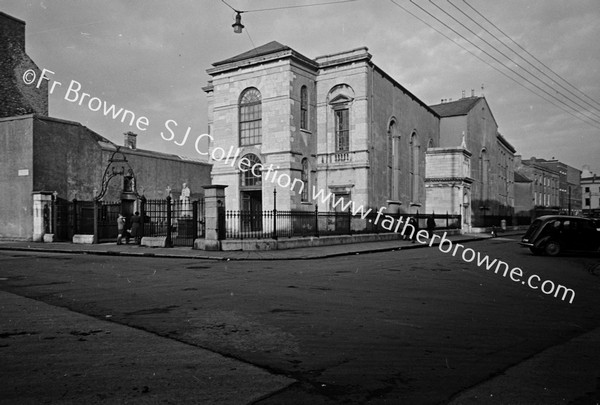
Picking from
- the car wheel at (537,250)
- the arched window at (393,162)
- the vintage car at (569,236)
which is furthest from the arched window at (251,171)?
the vintage car at (569,236)

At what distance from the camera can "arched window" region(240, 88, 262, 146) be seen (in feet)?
103

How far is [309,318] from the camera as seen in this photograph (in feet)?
20.9

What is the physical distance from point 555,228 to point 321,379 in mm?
16763

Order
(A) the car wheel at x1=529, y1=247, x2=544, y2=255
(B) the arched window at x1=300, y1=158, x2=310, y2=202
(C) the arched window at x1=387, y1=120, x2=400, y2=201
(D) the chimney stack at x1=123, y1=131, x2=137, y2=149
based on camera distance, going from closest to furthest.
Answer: (A) the car wheel at x1=529, y1=247, x2=544, y2=255 → (B) the arched window at x1=300, y1=158, x2=310, y2=202 → (C) the arched window at x1=387, y1=120, x2=400, y2=201 → (D) the chimney stack at x1=123, y1=131, x2=137, y2=149

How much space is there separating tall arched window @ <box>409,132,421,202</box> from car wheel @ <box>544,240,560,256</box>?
69.7ft

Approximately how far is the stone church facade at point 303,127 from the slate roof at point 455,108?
15.7 metres

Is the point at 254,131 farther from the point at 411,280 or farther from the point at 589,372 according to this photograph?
the point at 589,372

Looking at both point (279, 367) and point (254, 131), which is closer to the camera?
point (279, 367)

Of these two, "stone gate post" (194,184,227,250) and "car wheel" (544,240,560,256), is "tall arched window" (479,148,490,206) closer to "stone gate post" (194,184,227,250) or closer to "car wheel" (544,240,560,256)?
"car wheel" (544,240,560,256)

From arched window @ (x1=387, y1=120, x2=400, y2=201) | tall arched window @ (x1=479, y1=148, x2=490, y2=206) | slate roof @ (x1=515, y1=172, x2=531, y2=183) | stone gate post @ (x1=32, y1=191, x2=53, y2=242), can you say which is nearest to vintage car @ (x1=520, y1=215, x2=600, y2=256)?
arched window @ (x1=387, y1=120, x2=400, y2=201)

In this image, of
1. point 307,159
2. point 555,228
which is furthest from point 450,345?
point 307,159

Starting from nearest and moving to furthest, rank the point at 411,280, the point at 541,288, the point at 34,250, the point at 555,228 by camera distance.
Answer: the point at 541,288, the point at 411,280, the point at 555,228, the point at 34,250

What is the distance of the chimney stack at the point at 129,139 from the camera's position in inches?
1625

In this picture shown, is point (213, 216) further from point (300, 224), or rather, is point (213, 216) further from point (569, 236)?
point (569, 236)
